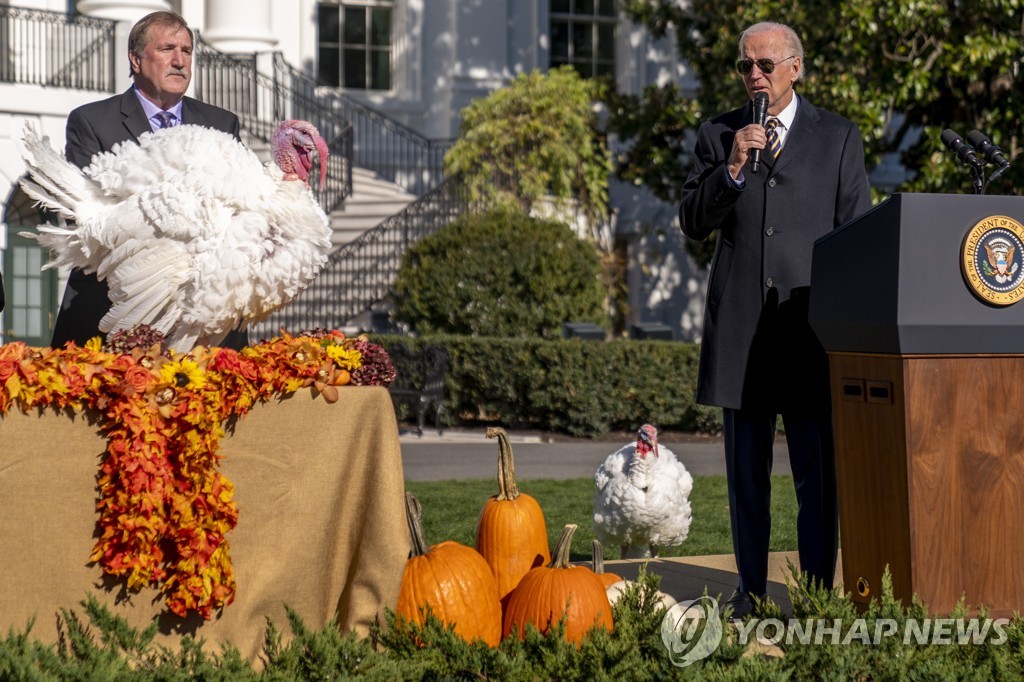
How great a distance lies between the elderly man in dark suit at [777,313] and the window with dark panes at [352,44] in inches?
647

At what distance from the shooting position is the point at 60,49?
1656 centimetres

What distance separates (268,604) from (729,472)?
6.12 ft

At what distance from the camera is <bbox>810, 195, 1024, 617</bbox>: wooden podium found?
3.98 metres

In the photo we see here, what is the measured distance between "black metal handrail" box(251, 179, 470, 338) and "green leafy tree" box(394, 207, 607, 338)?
0.97 meters

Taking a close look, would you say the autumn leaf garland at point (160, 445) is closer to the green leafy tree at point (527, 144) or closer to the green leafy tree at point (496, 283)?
the green leafy tree at point (496, 283)

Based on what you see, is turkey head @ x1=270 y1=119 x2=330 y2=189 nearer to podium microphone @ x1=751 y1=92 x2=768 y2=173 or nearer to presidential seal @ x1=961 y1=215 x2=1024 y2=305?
podium microphone @ x1=751 y1=92 x2=768 y2=173

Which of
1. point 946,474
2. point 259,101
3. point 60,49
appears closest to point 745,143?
point 946,474

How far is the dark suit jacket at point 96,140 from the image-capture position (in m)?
4.95

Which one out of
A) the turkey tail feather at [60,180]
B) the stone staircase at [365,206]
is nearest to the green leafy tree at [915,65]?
the stone staircase at [365,206]

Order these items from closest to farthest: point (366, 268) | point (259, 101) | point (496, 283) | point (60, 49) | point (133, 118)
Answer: point (133, 118) < point (496, 283) < point (60, 49) < point (366, 268) < point (259, 101)

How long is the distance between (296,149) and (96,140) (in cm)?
93

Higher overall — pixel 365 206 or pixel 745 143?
pixel 365 206

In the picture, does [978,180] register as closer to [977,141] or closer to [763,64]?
[977,141]

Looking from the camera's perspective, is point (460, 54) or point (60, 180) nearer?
point (60, 180)
